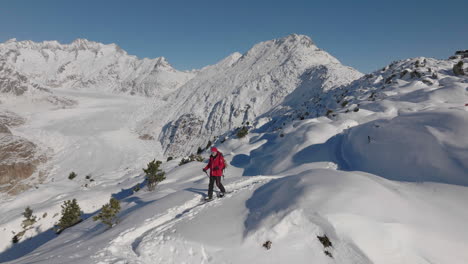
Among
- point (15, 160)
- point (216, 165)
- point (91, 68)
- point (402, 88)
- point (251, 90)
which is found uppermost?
point (91, 68)

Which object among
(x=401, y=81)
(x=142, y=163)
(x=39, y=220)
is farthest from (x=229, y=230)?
(x=142, y=163)

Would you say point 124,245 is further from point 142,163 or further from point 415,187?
point 142,163

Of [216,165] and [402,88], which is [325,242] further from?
[402,88]

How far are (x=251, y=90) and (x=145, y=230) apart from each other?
52353 mm

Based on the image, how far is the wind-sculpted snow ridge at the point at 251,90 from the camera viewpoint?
5053 centimetres

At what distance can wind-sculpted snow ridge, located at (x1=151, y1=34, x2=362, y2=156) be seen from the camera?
1989 inches

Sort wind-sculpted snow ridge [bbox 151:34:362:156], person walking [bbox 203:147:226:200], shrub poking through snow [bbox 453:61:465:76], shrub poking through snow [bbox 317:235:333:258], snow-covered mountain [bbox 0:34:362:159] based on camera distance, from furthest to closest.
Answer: snow-covered mountain [bbox 0:34:362:159] < wind-sculpted snow ridge [bbox 151:34:362:156] < shrub poking through snow [bbox 453:61:465:76] < person walking [bbox 203:147:226:200] < shrub poking through snow [bbox 317:235:333:258]

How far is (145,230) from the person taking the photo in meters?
7.32

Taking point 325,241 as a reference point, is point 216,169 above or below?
above

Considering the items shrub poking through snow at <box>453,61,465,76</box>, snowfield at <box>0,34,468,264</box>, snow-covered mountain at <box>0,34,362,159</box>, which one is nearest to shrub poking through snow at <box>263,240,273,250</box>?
snowfield at <box>0,34,468,264</box>

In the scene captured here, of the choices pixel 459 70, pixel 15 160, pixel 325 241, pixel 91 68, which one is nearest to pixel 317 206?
pixel 325 241

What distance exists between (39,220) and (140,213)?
13.7 m

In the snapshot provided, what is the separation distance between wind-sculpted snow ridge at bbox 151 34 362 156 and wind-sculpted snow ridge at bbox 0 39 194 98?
65585mm

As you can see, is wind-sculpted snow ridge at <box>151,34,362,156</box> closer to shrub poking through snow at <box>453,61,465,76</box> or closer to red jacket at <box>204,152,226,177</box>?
shrub poking through snow at <box>453,61,465,76</box>
